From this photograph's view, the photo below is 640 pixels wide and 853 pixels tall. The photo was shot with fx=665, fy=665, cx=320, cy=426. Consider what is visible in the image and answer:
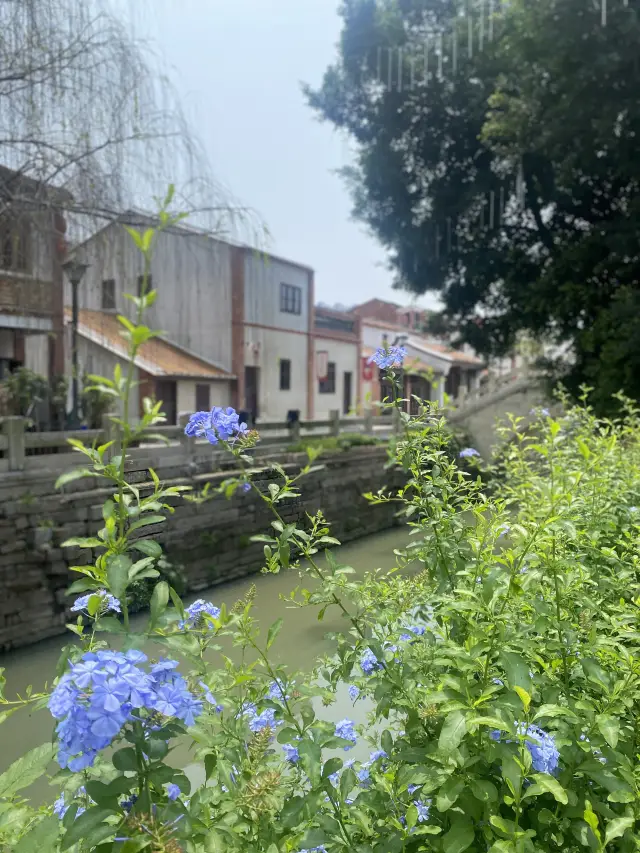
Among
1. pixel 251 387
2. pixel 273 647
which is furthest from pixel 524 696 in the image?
pixel 251 387

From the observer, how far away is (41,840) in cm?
82

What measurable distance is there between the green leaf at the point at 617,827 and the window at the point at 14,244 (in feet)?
18.5

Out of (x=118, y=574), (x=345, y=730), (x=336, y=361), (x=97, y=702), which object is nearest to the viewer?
(x=97, y=702)

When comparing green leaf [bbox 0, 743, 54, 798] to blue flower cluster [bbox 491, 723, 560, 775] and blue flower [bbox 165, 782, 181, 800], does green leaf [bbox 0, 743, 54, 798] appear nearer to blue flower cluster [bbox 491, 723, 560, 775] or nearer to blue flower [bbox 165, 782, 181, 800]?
blue flower [bbox 165, 782, 181, 800]

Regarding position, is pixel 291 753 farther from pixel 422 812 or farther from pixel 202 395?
pixel 202 395

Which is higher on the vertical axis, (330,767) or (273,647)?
(330,767)

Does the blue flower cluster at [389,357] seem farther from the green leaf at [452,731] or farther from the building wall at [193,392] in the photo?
the building wall at [193,392]

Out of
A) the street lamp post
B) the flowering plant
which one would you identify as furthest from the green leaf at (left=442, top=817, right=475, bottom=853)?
the street lamp post

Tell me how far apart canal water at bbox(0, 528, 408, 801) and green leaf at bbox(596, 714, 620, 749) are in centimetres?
64

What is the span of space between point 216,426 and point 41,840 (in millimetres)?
633

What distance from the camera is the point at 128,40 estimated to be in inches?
202

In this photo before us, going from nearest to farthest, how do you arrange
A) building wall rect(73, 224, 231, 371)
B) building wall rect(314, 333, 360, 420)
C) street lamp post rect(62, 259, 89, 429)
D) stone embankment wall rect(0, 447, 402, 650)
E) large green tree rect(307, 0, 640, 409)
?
stone embankment wall rect(0, 447, 402, 650) < building wall rect(73, 224, 231, 371) < street lamp post rect(62, 259, 89, 429) < large green tree rect(307, 0, 640, 409) < building wall rect(314, 333, 360, 420)

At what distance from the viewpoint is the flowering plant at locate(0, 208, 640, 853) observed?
80 centimetres

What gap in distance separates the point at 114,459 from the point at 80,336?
6778 mm
